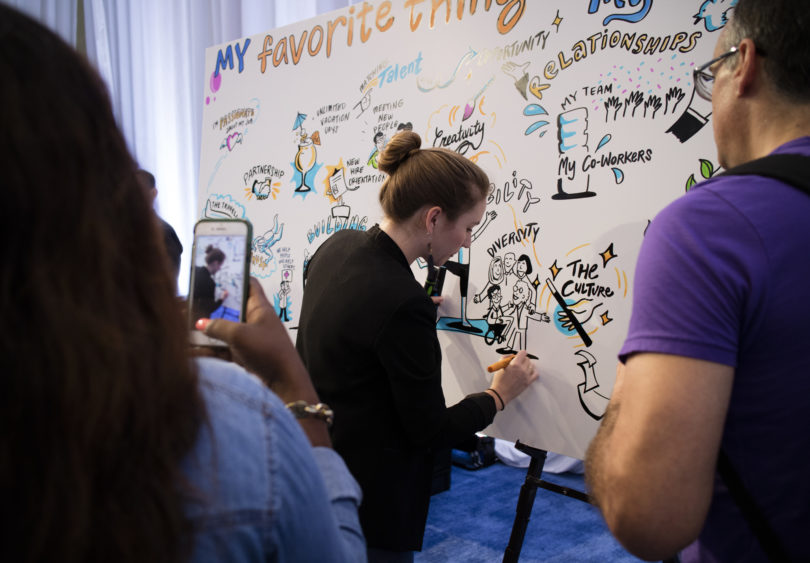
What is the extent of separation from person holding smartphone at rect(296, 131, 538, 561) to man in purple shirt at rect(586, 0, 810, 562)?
2.07 feet

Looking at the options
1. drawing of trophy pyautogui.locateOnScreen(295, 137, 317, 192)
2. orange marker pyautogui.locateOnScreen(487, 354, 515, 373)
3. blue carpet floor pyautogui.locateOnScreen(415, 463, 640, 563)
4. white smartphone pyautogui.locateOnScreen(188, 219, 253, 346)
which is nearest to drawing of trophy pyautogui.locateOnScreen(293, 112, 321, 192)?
drawing of trophy pyautogui.locateOnScreen(295, 137, 317, 192)

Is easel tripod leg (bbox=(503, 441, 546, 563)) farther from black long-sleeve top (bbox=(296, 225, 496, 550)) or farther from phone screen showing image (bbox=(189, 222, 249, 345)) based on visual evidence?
phone screen showing image (bbox=(189, 222, 249, 345))

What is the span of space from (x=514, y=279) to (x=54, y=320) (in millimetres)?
1484

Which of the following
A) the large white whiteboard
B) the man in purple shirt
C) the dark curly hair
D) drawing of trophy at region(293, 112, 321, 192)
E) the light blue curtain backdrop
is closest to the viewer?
the dark curly hair

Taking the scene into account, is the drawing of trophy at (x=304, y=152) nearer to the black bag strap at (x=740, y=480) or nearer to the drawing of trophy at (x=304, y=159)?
the drawing of trophy at (x=304, y=159)

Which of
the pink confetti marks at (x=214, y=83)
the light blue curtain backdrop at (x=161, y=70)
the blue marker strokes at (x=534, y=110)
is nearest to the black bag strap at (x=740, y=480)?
the blue marker strokes at (x=534, y=110)

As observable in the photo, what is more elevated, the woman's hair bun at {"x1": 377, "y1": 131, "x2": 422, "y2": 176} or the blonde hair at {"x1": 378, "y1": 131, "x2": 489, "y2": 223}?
the woman's hair bun at {"x1": 377, "y1": 131, "x2": 422, "y2": 176}

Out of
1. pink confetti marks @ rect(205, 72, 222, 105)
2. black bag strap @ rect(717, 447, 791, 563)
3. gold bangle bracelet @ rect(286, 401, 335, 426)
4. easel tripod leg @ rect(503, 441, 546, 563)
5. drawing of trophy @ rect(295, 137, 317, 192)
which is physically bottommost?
easel tripod leg @ rect(503, 441, 546, 563)

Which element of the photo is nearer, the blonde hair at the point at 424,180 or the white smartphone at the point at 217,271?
the white smartphone at the point at 217,271

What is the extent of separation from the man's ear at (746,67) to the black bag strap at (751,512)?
0.48m

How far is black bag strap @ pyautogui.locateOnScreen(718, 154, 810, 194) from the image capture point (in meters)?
0.67

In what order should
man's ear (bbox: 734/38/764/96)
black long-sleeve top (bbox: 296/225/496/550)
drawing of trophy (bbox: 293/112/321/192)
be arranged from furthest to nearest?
drawing of trophy (bbox: 293/112/321/192) < black long-sleeve top (bbox: 296/225/496/550) < man's ear (bbox: 734/38/764/96)

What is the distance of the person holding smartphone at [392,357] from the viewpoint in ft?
4.31

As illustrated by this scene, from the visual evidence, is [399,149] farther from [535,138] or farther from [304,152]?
[304,152]
